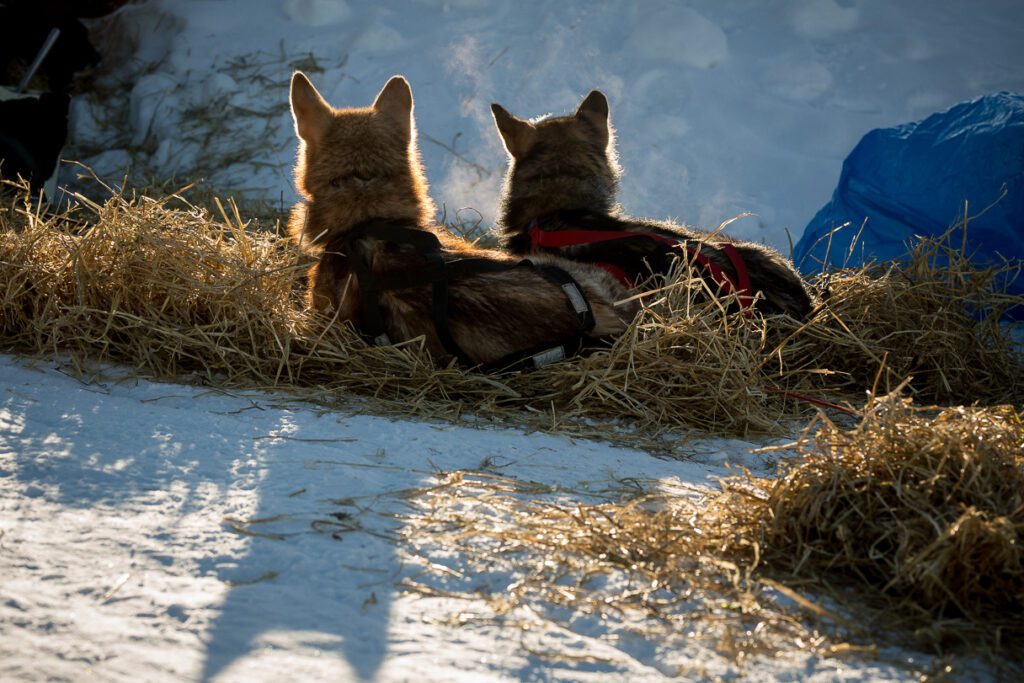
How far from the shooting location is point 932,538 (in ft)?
7.13

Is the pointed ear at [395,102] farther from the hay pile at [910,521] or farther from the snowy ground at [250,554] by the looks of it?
the hay pile at [910,521]

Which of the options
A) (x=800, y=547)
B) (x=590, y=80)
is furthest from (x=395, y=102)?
(x=590, y=80)

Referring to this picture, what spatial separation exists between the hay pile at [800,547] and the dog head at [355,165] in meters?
1.83

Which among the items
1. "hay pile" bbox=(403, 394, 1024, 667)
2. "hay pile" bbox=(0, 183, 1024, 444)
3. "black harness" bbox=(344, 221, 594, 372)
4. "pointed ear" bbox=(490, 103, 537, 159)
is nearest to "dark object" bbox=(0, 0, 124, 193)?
"hay pile" bbox=(0, 183, 1024, 444)

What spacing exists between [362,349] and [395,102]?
4.24 ft

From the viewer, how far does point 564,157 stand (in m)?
5.05

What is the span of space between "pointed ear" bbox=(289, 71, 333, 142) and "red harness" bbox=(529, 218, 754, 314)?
3.65 feet

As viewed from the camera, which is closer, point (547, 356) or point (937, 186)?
point (547, 356)

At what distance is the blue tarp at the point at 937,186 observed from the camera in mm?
5484

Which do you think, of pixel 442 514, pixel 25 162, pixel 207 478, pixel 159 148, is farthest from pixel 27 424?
pixel 159 148

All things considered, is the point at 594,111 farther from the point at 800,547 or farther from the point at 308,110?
the point at 800,547

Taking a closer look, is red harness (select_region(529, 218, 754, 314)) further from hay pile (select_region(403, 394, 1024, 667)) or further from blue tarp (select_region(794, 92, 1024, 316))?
hay pile (select_region(403, 394, 1024, 667))

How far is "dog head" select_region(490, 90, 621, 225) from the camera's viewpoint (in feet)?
16.2

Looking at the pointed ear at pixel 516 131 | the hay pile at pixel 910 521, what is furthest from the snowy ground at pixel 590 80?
the hay pile at pixel 910 521
